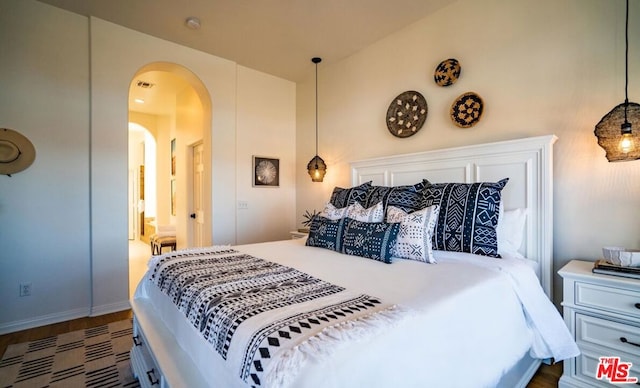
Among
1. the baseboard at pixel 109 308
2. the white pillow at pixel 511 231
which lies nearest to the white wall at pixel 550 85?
the white pillow at pixel 511 231

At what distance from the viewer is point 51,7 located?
2.66 meters

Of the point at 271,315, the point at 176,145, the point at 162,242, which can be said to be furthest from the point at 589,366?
the point at 176,145

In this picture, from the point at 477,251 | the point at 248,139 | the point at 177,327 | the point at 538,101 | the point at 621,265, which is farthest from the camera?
the point at 248,139

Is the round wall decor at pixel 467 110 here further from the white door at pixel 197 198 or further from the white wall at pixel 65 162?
the white door at pixel 197 198

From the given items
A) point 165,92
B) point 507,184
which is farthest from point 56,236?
point 507,184

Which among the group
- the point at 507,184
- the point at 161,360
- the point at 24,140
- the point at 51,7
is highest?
the point at 51,7

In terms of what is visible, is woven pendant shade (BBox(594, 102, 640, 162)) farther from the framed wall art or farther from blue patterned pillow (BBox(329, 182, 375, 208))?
the framed wall art

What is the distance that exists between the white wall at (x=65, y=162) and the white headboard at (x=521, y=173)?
311 cm

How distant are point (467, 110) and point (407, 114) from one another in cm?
60

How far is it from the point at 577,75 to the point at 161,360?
117 inches

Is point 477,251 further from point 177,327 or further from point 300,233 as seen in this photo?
point 300,233

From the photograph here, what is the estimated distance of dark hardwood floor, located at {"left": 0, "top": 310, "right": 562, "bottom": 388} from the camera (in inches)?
70.2

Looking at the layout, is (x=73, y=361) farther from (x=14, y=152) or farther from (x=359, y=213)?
(x=359, y=213)

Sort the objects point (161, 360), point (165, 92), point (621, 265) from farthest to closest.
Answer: point (165, 92) < point (621, 265) < point (161, 360)
